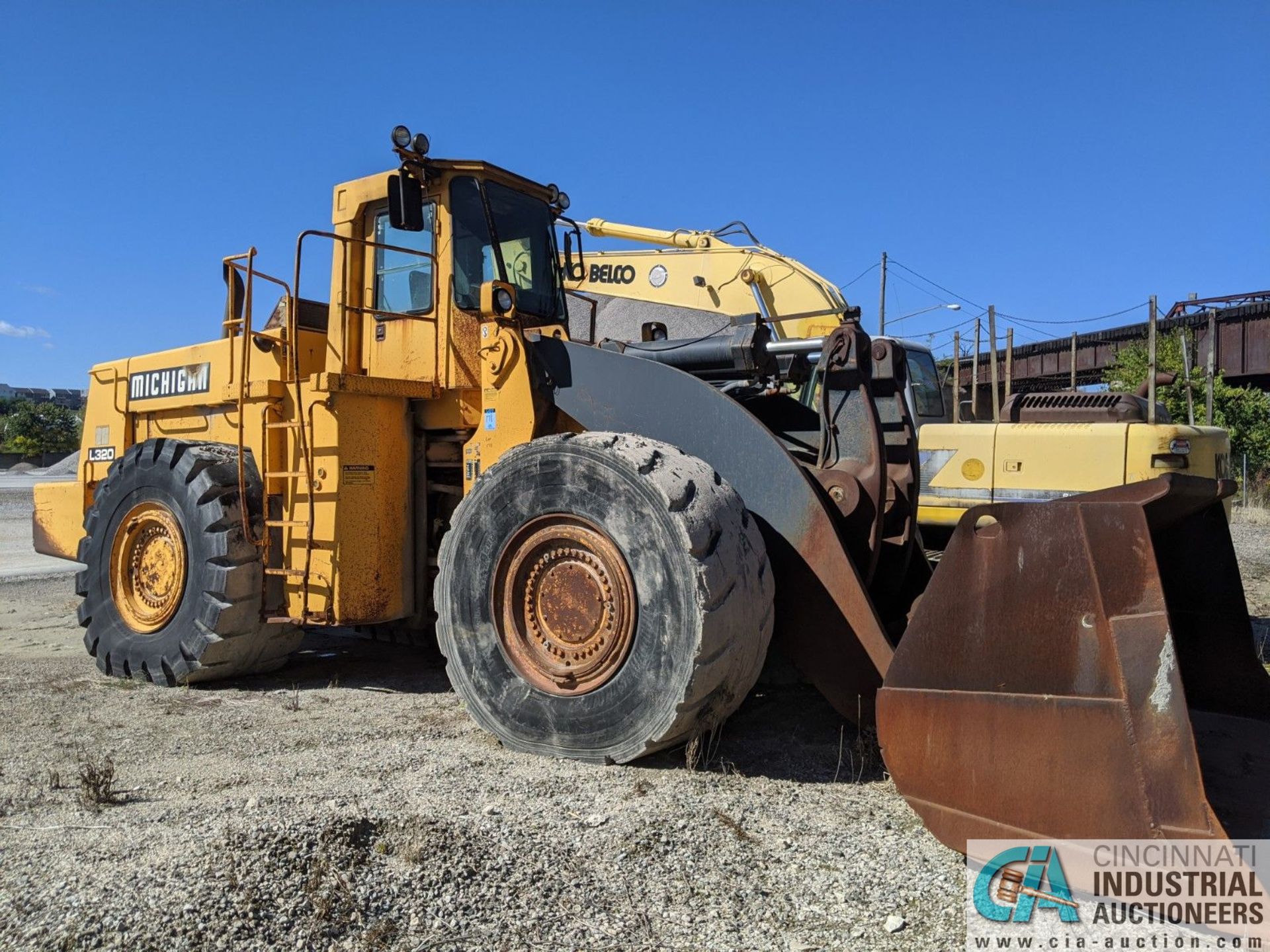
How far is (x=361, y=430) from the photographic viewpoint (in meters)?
5.80

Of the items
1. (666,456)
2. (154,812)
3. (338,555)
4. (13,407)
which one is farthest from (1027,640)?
(13,407)

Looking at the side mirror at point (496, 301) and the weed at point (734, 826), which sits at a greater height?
the side mirror at point (496, 301)

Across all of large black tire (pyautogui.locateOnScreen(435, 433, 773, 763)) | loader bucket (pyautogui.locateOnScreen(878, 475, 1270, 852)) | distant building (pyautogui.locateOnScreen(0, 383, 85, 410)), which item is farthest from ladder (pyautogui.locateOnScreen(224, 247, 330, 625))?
distant building (pyautogui.locateOnScreen(0, 383, 85, 410))

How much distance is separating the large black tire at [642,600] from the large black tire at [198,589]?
227cm

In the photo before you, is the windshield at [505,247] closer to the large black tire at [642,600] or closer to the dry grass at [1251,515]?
the large black tire at [642,600]

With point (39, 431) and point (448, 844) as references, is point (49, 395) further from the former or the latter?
point (448, 844)

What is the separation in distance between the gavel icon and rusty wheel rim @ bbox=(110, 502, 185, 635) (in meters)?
5.33

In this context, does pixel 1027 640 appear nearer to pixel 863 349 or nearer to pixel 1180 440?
pixel 863 349

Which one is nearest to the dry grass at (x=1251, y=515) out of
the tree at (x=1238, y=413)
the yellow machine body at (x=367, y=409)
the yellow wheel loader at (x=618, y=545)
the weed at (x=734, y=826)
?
the tree at (x=1238, y=413)

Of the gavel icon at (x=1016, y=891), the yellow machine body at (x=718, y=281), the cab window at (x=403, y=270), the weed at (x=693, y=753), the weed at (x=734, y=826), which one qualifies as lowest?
the gavel icon at (x=1016, y=891)

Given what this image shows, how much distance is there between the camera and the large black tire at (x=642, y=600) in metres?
3.84

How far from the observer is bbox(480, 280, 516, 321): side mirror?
5434 mm

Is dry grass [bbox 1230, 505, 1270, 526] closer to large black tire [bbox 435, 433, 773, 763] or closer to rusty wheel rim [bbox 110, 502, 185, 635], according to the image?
large black tire [bbox 435, 433, 773, 763]

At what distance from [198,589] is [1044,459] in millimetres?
5768
